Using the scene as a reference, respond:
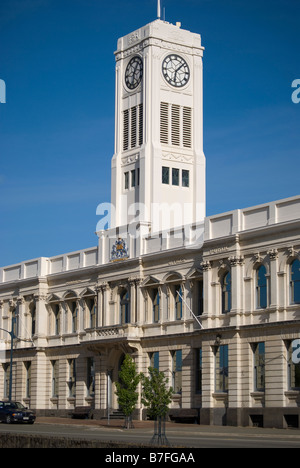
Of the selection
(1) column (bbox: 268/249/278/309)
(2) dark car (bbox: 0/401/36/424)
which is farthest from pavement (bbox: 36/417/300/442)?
(1) column (bbox: 268/249/278/309)

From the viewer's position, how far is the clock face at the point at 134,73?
242 ft

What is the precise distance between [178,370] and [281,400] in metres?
10.7

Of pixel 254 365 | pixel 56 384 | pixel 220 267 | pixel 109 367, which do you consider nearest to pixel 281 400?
pixel 254 365

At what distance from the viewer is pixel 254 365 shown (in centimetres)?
5506

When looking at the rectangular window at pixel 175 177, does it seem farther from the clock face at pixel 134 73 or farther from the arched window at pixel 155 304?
the arched window at pixel 155 304

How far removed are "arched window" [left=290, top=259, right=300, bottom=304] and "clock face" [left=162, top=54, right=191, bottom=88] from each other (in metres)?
24.9

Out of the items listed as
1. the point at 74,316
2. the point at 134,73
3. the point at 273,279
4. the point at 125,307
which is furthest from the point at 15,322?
the point at 273,279

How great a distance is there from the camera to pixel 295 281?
174ft

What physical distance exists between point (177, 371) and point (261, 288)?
9.92m

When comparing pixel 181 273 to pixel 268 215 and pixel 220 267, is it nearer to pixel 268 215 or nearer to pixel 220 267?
→ pixel 220 267

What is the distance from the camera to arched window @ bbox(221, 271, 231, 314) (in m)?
57.4

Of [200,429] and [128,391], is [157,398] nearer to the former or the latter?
[200,429]

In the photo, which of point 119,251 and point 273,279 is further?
point 119,251

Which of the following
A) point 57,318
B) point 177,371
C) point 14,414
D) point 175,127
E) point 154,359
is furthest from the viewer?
point 57,318
